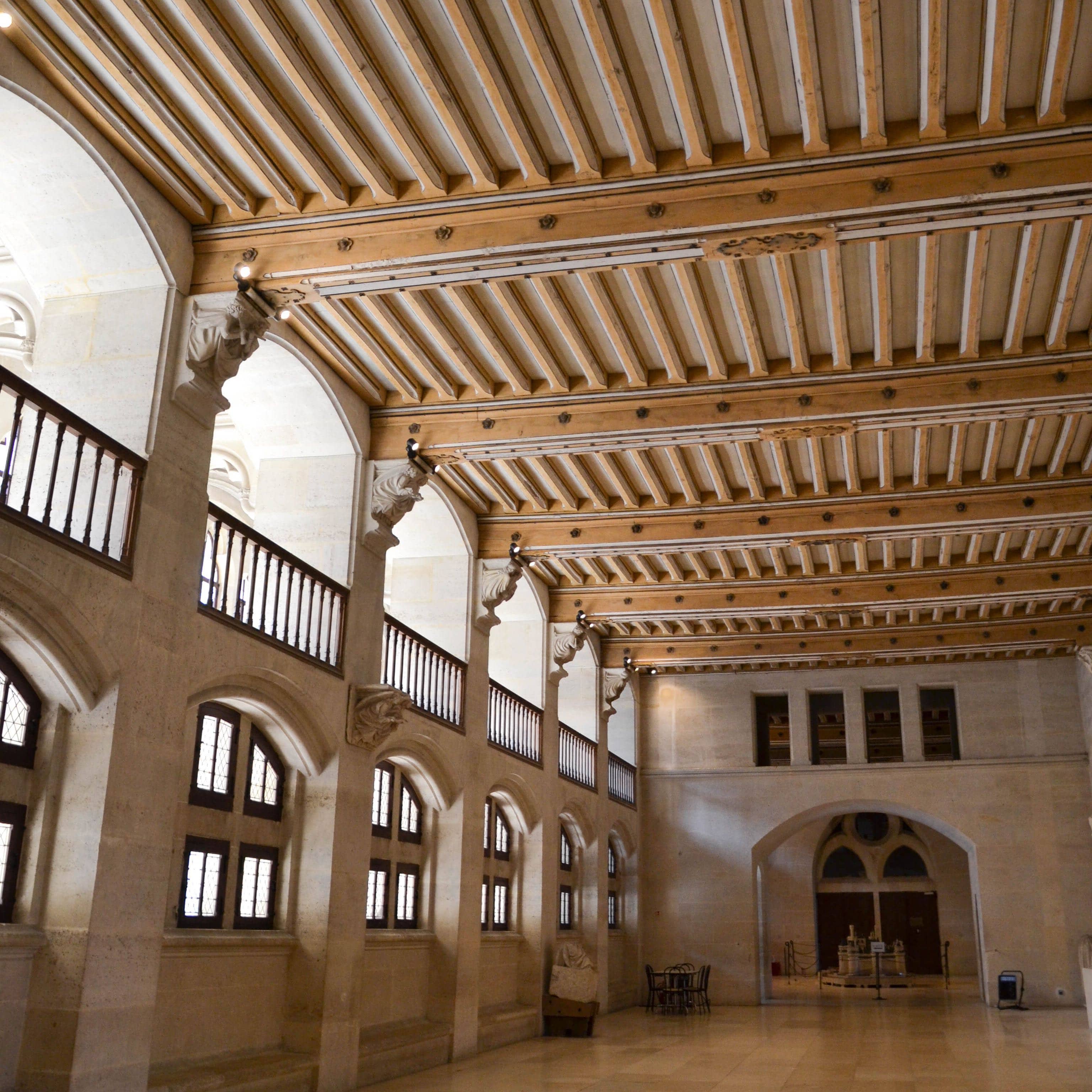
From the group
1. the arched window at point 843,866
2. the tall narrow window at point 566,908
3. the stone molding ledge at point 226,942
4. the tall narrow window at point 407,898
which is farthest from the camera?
the arched window at point 843,866

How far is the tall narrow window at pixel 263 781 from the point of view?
974 cm

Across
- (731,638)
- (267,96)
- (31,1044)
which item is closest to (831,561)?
(731,638)

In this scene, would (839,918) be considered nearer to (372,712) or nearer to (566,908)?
(566,908)

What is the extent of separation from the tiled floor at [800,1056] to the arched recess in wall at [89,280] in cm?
663

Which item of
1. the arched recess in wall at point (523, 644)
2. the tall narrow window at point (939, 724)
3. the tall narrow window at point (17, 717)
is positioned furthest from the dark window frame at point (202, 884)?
the tall narrow window at point (939, 724)

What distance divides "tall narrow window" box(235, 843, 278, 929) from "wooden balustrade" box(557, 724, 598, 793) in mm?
7953

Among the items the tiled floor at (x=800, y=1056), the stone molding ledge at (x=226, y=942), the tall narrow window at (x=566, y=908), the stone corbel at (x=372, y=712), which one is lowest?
the tiled floor at (x=800, y=1056)

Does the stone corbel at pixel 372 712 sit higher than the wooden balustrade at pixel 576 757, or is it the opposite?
the wooden balustrade at pixel 576 757

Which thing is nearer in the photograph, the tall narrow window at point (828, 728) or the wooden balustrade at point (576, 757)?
the wooden balustrade at point (576, 757)

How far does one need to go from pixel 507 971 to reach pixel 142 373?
10274mm

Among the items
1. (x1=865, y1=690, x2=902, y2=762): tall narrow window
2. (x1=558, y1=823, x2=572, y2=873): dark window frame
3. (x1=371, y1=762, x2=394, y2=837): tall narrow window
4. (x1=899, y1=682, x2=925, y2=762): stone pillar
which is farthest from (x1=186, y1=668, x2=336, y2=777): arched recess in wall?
(x1=865, y1=690, x2=902, y2=762): tall narrow window

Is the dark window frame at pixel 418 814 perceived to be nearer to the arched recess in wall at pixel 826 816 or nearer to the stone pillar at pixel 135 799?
the stone pillar at pixel 135 799

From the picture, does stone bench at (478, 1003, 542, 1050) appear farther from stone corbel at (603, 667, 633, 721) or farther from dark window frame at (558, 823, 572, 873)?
stone corbel at (603, 667, 633, 721)

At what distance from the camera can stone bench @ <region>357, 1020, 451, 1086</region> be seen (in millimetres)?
10789
